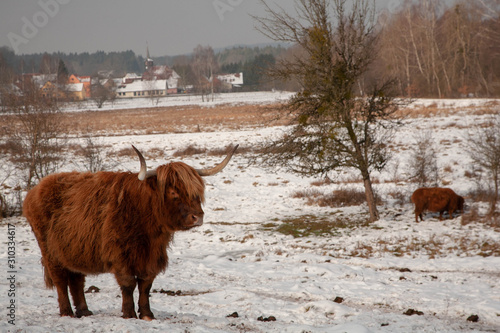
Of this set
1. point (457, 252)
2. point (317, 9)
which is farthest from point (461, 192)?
point (317, 9)

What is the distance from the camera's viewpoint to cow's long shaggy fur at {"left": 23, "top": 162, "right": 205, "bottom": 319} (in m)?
5.19

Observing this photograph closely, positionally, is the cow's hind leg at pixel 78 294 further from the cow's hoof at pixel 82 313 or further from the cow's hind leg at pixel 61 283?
the cow's hind leg at pixel 61 283

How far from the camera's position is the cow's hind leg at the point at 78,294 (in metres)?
5.88

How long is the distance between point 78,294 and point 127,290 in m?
1.11

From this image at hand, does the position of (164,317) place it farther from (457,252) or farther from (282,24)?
(282,24)

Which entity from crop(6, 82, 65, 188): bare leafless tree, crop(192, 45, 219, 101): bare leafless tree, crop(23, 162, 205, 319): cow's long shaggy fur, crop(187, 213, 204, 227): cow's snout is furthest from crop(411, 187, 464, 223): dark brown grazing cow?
crop(192, 45, 219, 101): bare leafless tree

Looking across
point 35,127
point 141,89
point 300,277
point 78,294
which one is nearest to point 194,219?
point 78,294

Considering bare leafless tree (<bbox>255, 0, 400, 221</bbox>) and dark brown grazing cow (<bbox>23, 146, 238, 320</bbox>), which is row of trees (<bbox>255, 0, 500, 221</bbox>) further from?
dark brown grazing cow (<bbox>23, 146, 238, 320</bbox>)

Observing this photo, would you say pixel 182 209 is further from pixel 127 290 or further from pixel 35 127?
pixel 35 127

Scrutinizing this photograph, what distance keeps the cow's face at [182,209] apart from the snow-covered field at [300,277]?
124 centimetres

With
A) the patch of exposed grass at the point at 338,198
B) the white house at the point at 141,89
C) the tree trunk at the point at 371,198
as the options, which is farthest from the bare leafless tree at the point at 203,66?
the tree trunk at the point at 371,198

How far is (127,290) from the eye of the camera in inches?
210

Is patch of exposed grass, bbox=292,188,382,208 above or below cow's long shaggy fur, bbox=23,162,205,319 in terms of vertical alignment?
below

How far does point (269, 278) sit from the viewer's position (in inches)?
347
